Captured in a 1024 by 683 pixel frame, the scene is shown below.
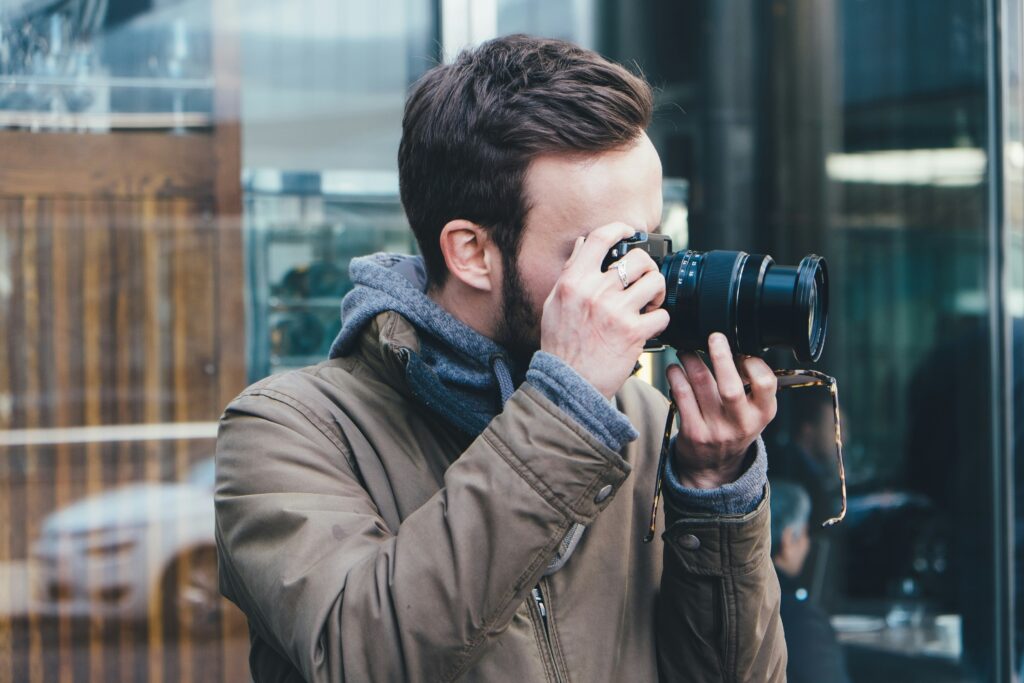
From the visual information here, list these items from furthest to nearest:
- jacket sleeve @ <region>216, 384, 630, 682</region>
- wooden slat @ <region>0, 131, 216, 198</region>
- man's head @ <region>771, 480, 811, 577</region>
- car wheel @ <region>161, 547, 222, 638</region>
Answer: man's head @ <region>771, 480, 811, 577</region> < car wheel @ <region>161, 547, 222, 638</region> < wooden slat @ <region>0, 131, 216, 198</region> < jacket sleeve @ <region>216, 384, 630, 682</region>

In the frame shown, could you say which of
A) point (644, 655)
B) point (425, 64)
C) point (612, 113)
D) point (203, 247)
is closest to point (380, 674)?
point (644, 655)

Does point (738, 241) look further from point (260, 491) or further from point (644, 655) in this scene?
point (260, 491)

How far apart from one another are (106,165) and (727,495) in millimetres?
1775

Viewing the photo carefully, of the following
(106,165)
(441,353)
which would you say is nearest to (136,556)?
(106,165)

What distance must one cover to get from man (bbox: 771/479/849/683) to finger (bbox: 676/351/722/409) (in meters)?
1.79

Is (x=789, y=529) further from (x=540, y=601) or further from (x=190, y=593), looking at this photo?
(x=540, y=601)

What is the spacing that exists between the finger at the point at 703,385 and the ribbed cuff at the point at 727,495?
0.08m

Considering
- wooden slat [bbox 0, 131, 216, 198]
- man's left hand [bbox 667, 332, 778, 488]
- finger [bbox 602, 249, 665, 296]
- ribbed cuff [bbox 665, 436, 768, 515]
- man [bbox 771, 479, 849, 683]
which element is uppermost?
wooden slat [bbox 0, 131, 216, 198]

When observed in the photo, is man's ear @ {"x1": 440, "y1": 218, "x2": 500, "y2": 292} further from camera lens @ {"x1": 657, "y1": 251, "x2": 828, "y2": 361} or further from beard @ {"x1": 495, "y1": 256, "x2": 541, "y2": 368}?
camera lens @ {"x1": 657, "y1": 251, "x2": 828, "y2": 361}

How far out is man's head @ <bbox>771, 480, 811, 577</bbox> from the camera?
296cm

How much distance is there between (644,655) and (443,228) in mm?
578

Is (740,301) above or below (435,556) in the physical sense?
above

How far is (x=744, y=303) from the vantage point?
1.18 m

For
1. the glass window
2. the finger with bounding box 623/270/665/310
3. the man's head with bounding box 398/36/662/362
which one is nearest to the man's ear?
the man's head with bounding box 398/36/662/362
